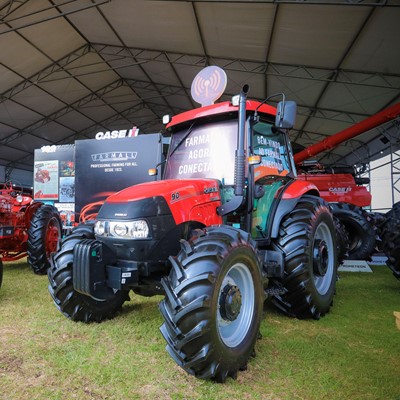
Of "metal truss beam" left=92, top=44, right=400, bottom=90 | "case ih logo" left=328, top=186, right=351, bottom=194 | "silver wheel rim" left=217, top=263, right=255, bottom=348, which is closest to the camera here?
"silver wheel rim" left=217, top=263, right=255, bottom=348

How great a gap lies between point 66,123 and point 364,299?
19.3m

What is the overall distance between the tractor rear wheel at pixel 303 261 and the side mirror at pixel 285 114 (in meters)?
0.99

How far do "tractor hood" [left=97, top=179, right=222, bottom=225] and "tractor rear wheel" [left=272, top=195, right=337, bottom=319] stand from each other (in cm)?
85

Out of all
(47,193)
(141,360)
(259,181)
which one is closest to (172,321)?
(141,360)

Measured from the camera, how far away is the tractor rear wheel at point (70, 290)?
2955 mm

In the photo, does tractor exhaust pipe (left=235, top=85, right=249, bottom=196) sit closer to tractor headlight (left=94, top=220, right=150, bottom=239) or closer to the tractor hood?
the tractor hood

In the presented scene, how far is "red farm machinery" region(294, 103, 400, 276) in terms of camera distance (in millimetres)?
6387

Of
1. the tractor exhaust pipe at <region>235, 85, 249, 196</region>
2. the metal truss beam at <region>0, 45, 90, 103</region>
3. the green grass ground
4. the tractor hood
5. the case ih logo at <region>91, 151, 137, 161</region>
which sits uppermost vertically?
the metal truss beam at <region>0, 45, 90, 103</region>

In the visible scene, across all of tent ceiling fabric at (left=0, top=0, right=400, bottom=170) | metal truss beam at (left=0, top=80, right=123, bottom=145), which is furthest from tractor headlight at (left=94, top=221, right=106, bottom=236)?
metal truss beam at (left=0, top=80, right=123, bottom=145)

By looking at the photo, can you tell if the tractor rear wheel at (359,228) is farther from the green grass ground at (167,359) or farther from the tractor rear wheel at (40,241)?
the tractor rear wheel at (40,241)

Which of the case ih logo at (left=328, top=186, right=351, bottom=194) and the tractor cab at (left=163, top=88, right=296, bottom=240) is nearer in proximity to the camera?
the tractor cab at (left=163, top=88, right=296, bottom=240)

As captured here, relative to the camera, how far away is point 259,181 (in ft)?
11.0

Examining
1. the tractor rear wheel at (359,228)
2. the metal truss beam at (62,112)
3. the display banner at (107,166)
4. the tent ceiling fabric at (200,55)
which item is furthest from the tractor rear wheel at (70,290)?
the metal truss beam at (62,112)

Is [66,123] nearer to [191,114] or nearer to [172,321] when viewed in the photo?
[191,114]
